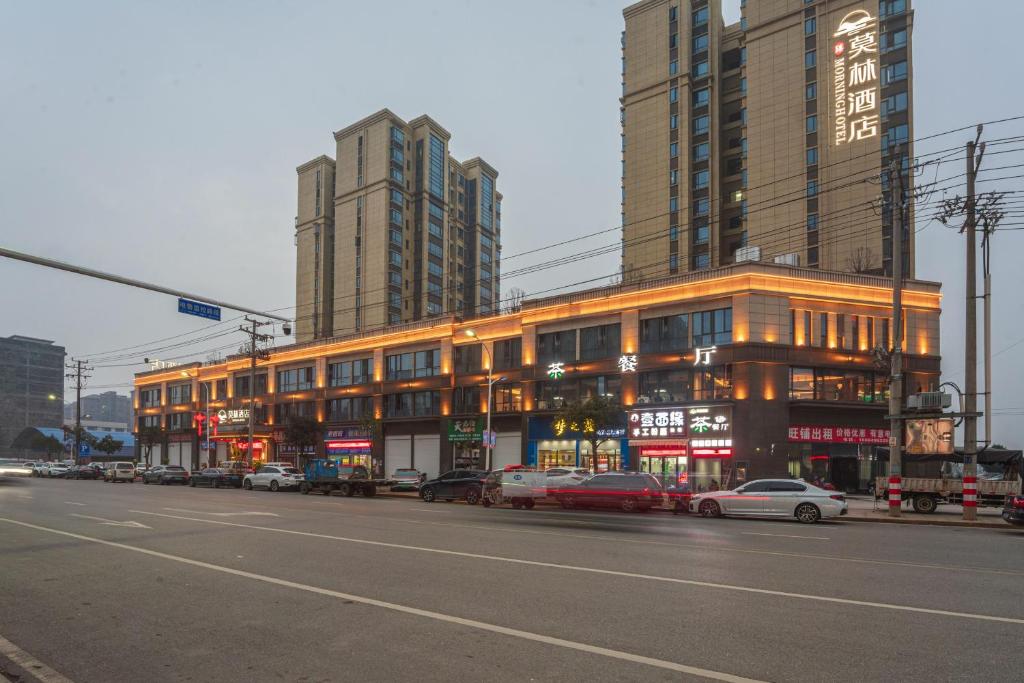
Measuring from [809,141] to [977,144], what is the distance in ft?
148

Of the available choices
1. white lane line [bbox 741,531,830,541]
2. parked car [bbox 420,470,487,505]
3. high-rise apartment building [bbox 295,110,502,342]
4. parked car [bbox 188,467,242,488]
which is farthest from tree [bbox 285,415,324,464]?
white lane line [bbox 741,531,830,541]

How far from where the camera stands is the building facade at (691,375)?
130ft

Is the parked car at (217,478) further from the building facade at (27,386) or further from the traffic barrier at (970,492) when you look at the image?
the building facade at (27,386)

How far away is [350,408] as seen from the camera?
63.6 m

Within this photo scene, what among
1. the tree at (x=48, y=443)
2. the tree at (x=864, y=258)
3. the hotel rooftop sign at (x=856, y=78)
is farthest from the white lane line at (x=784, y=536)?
the tree at (x=48, y=443)

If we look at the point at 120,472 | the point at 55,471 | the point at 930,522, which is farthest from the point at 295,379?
the point at 930,522

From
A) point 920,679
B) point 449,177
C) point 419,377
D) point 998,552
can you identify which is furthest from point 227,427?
point 920,679

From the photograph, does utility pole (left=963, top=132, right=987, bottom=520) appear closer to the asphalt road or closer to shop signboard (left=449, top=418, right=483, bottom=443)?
the asphalt road

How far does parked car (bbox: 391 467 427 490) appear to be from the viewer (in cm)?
3959

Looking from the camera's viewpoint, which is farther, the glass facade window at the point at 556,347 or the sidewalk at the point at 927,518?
the glass facade window at the point at 556,347

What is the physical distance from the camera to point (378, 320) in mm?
97000

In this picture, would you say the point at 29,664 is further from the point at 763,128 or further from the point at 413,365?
the point at 763,128

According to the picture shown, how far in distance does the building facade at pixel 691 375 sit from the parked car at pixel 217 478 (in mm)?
12865

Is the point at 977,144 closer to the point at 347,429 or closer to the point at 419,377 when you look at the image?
the point at 419,377
